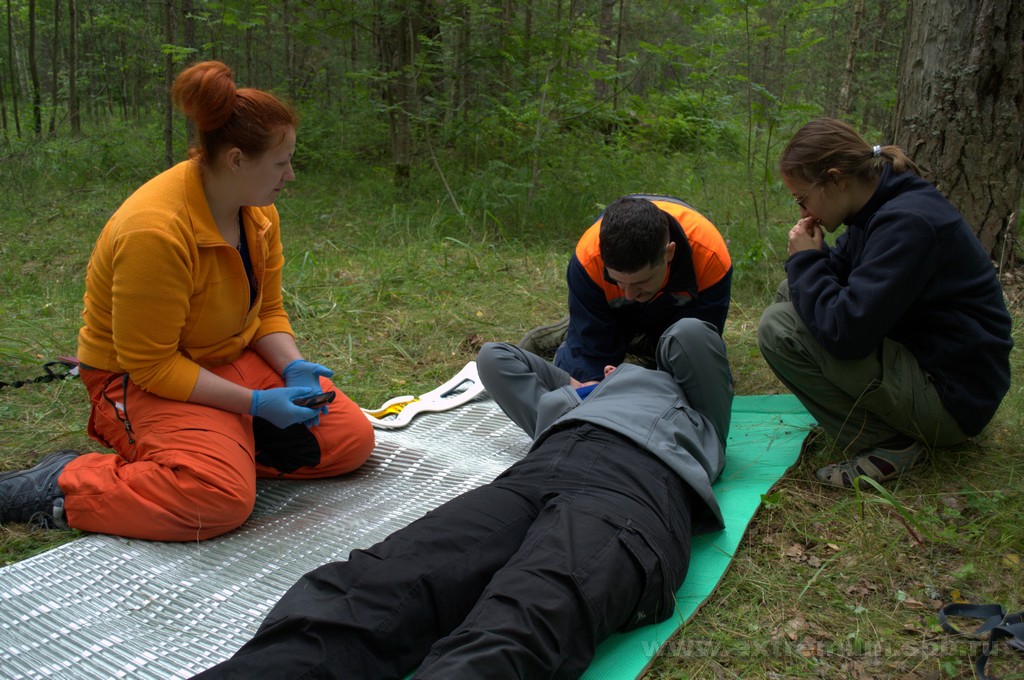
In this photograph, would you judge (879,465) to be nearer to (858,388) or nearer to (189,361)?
(858,388)

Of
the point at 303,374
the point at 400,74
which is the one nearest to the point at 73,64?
the point at 400,74

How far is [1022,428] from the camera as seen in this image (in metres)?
2.62

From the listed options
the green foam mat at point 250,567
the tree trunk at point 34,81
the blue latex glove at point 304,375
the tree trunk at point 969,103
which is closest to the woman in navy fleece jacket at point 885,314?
the green foam mat at point 250,567

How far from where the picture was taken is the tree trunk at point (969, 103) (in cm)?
324

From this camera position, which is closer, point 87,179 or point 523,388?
point 523,388

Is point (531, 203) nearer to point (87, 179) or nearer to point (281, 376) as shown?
point (281, 376)

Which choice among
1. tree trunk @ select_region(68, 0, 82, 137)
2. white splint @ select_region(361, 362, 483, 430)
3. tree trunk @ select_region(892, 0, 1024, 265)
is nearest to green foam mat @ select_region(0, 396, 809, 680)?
white splint @ select_region(361, 362, 483, 430)

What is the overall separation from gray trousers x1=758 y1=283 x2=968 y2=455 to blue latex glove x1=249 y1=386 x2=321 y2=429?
151cm

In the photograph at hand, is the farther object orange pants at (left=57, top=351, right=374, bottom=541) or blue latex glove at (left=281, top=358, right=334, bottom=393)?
blue latex glove at (left=281, top=358, right=334, bottom=393)

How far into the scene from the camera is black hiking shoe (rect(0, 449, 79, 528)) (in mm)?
2215

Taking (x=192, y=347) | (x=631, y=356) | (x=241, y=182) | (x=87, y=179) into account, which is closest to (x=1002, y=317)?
(x=631, y=356)

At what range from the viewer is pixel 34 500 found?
7.29ft

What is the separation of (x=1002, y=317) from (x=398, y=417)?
2.09 m

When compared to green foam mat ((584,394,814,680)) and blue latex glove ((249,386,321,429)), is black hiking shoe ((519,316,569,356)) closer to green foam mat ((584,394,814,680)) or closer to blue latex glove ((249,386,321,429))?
green foam mat ((584,394,814,680))
